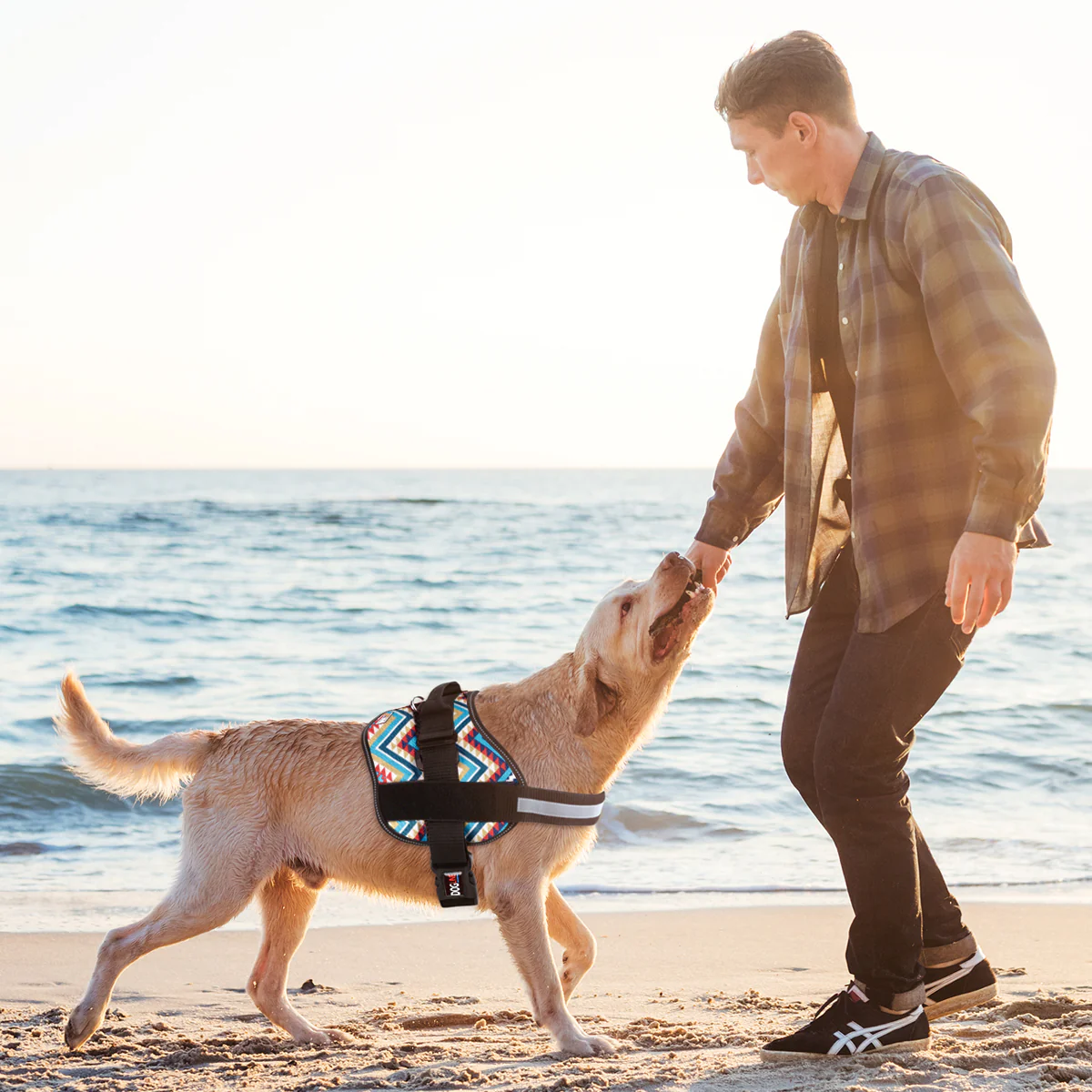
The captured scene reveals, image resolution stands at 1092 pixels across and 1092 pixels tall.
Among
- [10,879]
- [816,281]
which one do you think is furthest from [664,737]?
[816,281]

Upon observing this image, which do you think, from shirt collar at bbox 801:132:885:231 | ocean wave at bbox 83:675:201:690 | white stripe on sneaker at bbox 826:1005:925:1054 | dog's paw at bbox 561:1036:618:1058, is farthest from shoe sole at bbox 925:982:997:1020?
ocean wave at bbox 83:675:201:690

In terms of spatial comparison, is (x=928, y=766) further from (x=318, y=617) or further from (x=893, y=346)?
(x=318, y=617)

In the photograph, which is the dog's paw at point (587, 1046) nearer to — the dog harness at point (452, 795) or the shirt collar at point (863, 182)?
the dog harness at point (452, 795)

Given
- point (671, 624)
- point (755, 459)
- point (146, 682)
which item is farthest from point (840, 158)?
point (146, 682)

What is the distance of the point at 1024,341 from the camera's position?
9.02 feet

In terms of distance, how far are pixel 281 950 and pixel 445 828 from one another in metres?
0.85

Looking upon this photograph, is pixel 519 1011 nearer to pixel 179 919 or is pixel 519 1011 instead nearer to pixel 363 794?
pixel 363 794

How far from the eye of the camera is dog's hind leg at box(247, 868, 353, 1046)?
12.8 feet

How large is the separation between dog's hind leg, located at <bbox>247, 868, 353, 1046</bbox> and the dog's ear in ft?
3.65

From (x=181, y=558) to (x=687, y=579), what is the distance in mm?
22172

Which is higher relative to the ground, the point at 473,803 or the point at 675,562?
the point at 675,562

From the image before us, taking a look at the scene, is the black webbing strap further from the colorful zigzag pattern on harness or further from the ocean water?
the ocean water

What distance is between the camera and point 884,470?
3045 mm

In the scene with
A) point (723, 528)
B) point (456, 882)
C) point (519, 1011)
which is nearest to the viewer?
point (456, 882)
